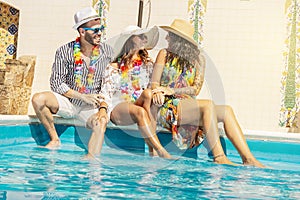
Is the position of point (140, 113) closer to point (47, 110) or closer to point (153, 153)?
point (153, 153)

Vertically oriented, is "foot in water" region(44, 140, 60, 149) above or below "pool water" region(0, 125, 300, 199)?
above

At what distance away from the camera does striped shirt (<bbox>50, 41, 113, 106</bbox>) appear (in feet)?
17.9

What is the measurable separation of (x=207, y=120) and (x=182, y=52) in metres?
0.74

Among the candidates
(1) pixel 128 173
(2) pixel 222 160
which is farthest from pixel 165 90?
(1) pixel 128 173

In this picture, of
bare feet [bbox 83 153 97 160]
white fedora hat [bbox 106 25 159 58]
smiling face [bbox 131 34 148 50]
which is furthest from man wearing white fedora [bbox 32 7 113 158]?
bare feet [bbox 83 153 97 160]

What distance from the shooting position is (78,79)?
18.1ft

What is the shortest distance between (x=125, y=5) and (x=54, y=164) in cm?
435

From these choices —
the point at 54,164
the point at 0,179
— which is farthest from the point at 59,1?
the point at 0,179

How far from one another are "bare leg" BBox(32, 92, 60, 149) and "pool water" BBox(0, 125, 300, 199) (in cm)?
13

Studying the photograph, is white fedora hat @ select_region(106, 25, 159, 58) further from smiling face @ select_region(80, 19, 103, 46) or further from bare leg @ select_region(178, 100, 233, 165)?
bare leg @ select_region(178, 100, 233, 165)

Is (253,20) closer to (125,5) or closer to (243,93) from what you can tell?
(243,93)

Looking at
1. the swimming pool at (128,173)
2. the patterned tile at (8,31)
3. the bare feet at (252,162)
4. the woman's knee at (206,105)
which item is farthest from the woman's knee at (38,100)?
the patterned tile at (8,31)

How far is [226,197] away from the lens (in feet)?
10.3

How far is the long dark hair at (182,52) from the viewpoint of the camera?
201 inches
